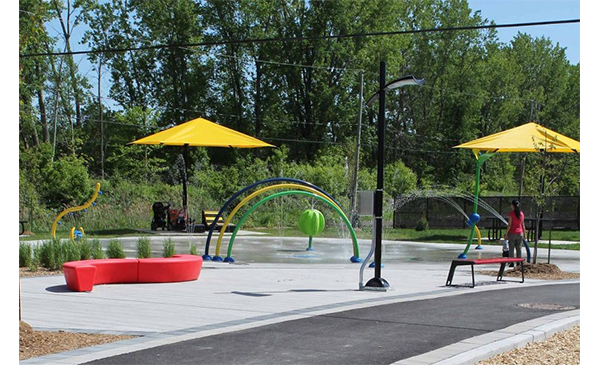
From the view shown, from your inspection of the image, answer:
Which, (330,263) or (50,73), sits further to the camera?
(50,73)

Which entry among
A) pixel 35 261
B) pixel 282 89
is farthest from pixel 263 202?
pixel 282 89

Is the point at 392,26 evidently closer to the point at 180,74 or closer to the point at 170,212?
the point at 180,74

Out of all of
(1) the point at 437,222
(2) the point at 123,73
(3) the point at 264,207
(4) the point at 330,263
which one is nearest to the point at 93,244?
(4) the point at 330,263

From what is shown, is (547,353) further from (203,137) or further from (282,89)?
(282,89)

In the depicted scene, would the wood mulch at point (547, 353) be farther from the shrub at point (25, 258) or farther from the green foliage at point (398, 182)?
the green foliage at point (398, 182)

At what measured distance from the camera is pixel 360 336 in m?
8.91

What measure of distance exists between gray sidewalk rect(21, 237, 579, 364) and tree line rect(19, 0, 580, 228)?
89.8 feet

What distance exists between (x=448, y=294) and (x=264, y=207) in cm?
2258

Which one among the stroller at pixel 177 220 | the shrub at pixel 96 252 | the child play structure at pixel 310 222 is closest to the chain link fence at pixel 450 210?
the stroller at pixel 177 220

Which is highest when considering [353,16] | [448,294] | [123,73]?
[353,16]

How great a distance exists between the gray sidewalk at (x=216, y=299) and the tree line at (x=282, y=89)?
89.8ft

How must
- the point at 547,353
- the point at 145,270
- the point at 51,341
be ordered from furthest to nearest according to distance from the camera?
the point at 145,270 < the point at 51,341 < the point at 547,353

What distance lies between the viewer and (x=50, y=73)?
161ft

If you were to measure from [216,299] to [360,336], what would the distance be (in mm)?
3795
